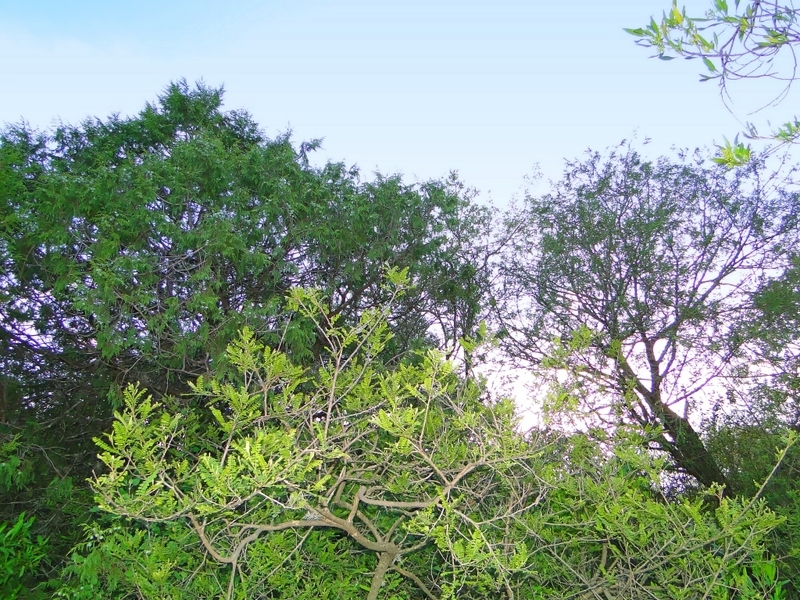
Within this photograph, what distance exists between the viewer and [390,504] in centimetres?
251

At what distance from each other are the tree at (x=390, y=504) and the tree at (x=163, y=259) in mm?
1897

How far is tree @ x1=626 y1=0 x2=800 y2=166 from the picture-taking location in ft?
5.63

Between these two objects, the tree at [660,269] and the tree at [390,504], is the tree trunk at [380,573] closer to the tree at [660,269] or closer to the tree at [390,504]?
the tree at [390,504]

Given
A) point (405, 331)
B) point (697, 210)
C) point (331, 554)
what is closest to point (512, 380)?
point (405, 331)

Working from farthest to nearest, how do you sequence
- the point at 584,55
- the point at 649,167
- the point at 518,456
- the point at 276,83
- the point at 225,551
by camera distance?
the point at 649,167 → the point at 276,83 → the point at 584,55 → the point at 225,551 → the point at 518,456

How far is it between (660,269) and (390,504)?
20.5 ft

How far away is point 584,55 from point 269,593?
196 inches

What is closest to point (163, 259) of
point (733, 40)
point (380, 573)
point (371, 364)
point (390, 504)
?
point (371, 364)

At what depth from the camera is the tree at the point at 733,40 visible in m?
1.72

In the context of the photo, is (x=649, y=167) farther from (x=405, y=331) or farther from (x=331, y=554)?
(x=331, y=554)

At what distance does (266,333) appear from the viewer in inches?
216

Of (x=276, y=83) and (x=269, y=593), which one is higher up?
(x=276, y=83)

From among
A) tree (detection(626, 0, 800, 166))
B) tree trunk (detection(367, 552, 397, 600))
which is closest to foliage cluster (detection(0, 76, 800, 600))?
tree trunk (detection(367, 552, 397, 600))

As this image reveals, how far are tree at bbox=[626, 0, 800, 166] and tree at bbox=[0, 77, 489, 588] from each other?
3.65 metres
